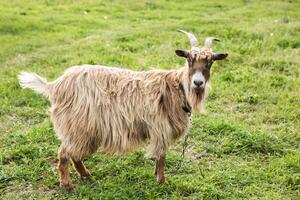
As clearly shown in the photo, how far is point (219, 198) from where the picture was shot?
5.94 m

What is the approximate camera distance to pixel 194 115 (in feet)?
26.2

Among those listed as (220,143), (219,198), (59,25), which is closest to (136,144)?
(219,198)

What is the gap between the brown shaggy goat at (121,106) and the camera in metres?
5.70

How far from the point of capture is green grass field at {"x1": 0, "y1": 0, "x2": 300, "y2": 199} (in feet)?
20.3

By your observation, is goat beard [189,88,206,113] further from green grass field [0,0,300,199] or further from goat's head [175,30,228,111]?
green grass field [0,0,300,199]

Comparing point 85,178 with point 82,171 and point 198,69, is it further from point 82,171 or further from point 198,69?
point 198,69

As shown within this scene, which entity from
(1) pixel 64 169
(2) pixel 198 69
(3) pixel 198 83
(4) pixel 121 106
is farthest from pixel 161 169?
(2) pixel 198 69

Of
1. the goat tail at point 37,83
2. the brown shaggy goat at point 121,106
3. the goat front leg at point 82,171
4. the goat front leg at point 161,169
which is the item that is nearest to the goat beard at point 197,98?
the brown shaggy goat at point 121,106

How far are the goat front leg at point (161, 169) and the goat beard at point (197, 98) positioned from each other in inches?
30.3

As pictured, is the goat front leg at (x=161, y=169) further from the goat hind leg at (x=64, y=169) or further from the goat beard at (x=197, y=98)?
the goat hind leg at (x=64, y=169)

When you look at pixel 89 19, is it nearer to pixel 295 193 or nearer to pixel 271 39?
pixel 271 39

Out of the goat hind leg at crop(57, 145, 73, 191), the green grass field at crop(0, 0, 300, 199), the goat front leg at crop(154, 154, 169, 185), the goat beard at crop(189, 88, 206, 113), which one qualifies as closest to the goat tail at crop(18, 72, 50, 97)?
the goat hind leg at crop(57, 145, 73, 191)

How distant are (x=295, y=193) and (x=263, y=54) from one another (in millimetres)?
5503

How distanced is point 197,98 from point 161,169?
1.07 metres
